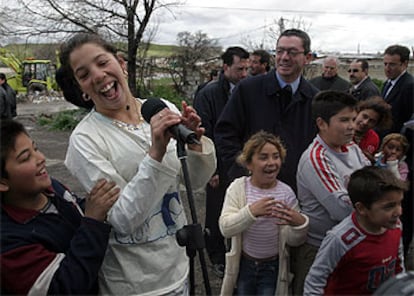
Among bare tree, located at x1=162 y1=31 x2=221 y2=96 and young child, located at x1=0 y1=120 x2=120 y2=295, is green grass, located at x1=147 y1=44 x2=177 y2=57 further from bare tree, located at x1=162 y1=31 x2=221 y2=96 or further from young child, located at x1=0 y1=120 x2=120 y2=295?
young child, located at x1=0 y1=120 x2=120 y2=295

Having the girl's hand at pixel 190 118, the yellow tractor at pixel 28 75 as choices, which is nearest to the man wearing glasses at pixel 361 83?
the girl's hand at pixel 190 118

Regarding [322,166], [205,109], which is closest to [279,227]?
[322,166]

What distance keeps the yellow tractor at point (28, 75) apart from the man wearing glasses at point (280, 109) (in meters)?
23.9

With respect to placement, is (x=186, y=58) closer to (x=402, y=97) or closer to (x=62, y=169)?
(x=62, y=169)

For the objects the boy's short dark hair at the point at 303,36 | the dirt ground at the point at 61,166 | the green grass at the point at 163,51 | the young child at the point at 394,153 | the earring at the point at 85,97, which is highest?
the green grass at the point at 163,51

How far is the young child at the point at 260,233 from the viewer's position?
8.09 ft

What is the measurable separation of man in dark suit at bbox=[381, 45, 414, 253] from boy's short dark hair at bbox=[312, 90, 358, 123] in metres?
1.70

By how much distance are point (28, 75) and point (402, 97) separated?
86.0 feet

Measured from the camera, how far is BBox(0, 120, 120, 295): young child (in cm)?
133

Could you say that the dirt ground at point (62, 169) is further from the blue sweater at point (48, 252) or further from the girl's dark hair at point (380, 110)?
the girl's dark hair at point (380, 110)

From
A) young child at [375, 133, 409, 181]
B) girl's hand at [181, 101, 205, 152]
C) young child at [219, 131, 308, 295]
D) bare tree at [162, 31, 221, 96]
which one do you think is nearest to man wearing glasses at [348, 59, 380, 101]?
young child at [375, 133, 409, 181]

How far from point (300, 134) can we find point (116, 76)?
1.50 metres

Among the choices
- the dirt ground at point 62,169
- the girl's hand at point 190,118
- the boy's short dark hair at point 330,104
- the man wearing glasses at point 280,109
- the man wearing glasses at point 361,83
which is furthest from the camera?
the man wearing glasses at point 361,83

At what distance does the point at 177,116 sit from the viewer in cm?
145
